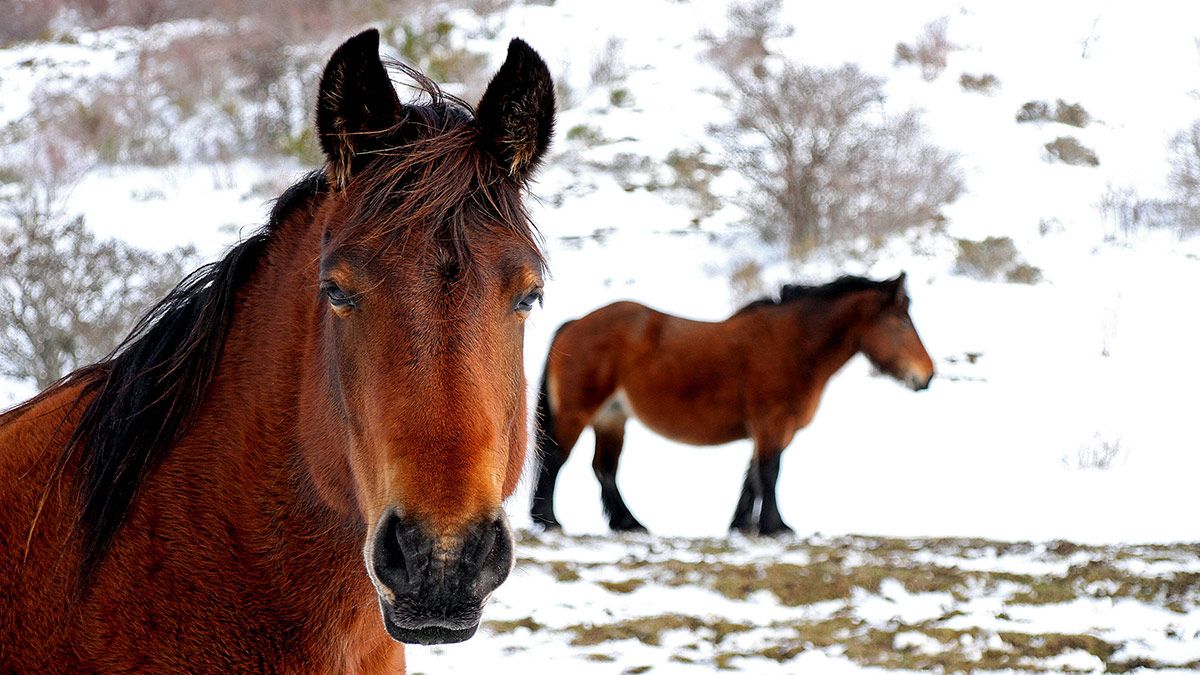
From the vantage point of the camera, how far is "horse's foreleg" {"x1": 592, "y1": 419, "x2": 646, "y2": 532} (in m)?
8.25

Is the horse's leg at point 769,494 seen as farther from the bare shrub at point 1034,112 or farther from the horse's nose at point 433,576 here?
the bare shrub at point 1034,112

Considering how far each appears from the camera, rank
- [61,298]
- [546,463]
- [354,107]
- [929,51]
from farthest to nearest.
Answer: [929,51], [61,298], [546,463], [354,107]

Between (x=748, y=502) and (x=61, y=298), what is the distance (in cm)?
675

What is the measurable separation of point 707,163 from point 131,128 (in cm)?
1119

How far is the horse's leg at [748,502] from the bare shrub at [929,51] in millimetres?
14205

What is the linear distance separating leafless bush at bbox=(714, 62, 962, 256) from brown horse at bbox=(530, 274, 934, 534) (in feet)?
22.7

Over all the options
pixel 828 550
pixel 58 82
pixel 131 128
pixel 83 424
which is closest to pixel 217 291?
pixel 83 424

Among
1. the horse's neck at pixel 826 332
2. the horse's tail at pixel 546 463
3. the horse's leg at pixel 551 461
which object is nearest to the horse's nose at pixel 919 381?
the horse's neck at pixel 826 332

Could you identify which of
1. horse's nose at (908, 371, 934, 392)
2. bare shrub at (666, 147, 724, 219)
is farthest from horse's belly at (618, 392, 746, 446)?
bare shrub at (666, 147, 724, 219)

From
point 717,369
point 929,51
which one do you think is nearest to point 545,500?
point 717,369

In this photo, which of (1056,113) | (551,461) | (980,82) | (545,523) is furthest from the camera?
(980,82)

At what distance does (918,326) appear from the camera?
12.9 m

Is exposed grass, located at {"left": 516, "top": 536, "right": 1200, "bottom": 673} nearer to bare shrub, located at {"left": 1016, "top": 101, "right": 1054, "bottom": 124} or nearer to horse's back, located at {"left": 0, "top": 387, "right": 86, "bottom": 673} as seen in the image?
horse's back, located at {"left": 0, "top": 387, "right": 86, "bottom": 673}

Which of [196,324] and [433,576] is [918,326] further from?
Answer: [433,576]
